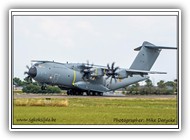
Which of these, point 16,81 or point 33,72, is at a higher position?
point 33,72

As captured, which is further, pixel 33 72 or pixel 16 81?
pixel 33 72

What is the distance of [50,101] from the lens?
1477 centimetres

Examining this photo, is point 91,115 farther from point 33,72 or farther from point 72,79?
point 72,79

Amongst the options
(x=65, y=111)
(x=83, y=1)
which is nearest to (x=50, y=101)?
(x=65, y=111)

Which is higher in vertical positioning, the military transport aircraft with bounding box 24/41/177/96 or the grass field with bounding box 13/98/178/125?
the military transport aircraft with bounding box 24/41/177/96

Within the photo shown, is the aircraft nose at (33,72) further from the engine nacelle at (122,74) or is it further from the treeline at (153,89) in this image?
the engine nacelle at (122,74)

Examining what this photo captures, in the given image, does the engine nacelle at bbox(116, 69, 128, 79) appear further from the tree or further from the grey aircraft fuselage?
the tree

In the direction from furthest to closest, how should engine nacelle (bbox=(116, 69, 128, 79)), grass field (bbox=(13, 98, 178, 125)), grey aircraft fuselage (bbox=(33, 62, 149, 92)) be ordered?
engine nacelle (bbox=(116, 69, 128, 79)), grey aircraft fuselage (bbox=(33, 62, 149, 92)), grass field (bbox=(13, 98, 178, 125))

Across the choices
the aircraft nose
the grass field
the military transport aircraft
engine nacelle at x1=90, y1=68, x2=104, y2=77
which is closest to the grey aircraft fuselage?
the military transport aircraft

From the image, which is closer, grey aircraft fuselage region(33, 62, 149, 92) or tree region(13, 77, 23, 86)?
tree region(13, 77, 23, 86)

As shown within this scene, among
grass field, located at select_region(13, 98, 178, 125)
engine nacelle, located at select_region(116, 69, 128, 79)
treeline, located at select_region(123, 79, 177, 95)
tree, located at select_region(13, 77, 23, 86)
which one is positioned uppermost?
engine nacelle, located at select_region(116, 69, 128, 79)

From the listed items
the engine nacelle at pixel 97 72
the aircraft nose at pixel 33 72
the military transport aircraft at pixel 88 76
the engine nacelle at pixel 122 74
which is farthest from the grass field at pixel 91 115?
the engine nacelle at pixel 97 72

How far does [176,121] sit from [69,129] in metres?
2.49

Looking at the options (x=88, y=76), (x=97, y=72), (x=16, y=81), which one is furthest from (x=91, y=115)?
(x=88, y=76)
